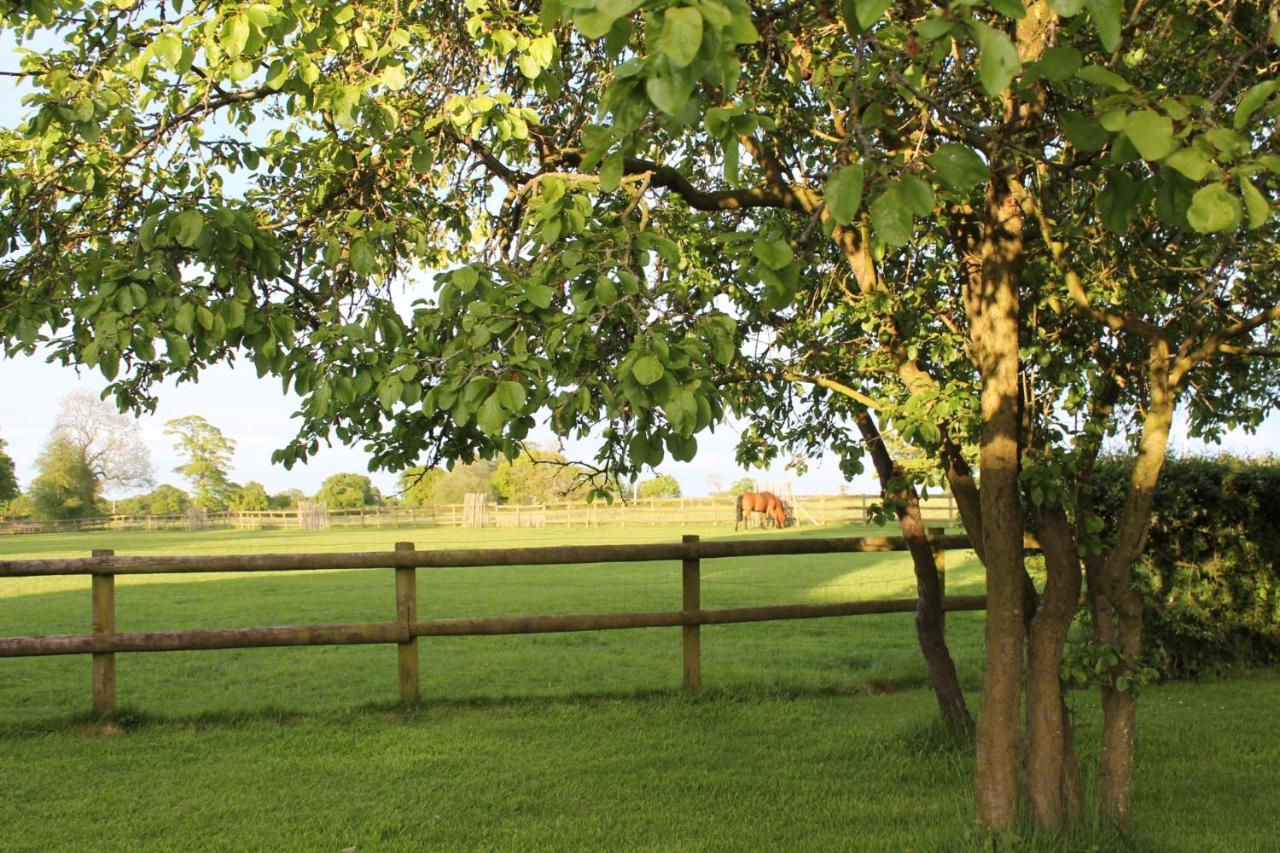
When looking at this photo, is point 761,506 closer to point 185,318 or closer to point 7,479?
point 185,318

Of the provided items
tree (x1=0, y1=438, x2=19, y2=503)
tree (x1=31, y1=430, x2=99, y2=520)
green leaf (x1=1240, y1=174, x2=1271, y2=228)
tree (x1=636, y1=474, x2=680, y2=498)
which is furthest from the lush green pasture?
tree (x1=31, y1=430, x2=99, y2=520)

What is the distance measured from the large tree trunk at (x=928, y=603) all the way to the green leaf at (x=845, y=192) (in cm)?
461

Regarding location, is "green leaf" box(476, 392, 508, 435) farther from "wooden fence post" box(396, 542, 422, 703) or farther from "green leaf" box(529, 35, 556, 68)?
"wooden fence post" box(396, 542, 422, 703)

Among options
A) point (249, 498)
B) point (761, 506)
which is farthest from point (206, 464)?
point (761, 506)

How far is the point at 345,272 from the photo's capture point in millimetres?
4582

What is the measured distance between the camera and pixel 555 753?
7125 mm

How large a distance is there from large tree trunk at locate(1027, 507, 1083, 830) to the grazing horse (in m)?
40.1

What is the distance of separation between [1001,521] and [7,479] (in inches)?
3147

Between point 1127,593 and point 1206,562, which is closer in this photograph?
point 1127,593

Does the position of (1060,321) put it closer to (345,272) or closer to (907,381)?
(907,381)

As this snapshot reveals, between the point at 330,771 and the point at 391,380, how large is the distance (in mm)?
4371

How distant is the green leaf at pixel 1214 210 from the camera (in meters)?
2.09

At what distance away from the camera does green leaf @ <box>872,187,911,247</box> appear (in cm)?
212

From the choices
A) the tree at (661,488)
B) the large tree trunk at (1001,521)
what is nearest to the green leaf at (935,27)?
the large tree trunk at (1001,521)
